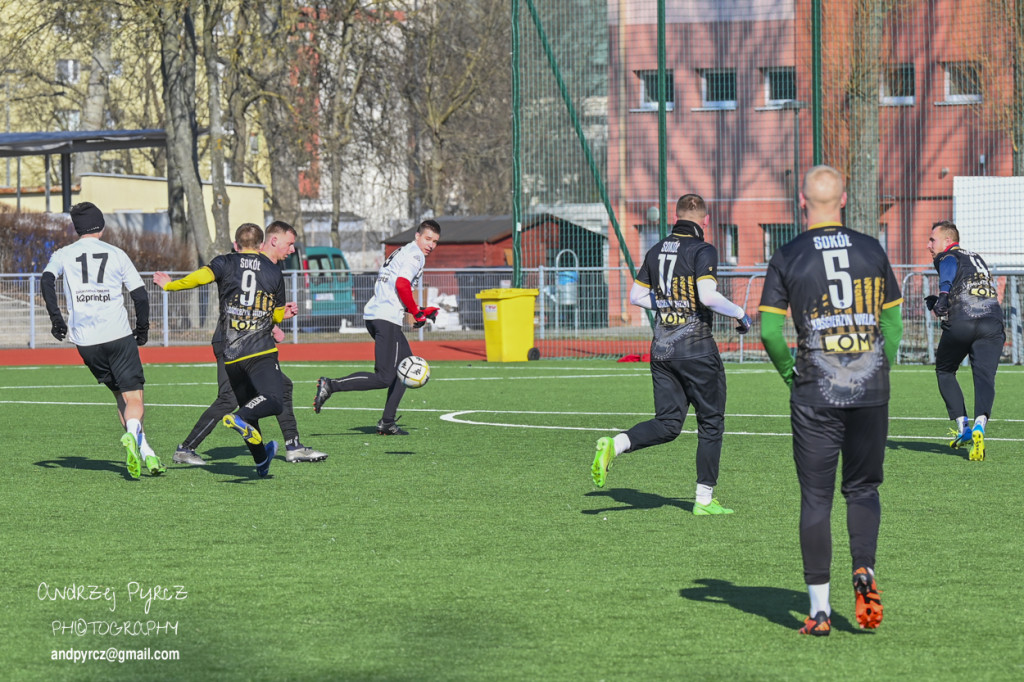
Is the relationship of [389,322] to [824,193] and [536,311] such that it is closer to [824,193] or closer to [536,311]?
[824,193]

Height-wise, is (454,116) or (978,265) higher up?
(454,116)

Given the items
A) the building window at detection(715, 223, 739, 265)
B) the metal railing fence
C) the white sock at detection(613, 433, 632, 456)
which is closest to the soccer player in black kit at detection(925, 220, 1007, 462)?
the white sock at detection(613, 433, 632, 456)

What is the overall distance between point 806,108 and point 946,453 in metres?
14.3

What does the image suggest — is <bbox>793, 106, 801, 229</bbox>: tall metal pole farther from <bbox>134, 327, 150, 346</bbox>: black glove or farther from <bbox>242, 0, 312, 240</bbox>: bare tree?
<bbox>134, 327, 150, 346</bbox>: black glove

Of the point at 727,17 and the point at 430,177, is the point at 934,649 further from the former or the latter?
the point at 430,177

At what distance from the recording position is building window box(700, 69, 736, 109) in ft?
83.4

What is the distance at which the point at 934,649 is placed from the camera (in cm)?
550

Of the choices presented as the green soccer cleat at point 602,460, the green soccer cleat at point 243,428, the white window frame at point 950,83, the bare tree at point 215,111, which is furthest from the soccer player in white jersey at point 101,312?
the bare tree at point 215,111

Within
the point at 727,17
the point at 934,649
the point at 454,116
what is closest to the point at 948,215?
the point at 727,17

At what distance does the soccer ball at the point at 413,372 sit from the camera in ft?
41.2

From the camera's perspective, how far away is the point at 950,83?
25.5 metres

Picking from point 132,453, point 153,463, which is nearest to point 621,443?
point 132,453

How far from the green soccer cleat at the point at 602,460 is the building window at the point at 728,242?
18.8m

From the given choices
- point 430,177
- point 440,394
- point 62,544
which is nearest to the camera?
point 62,544
